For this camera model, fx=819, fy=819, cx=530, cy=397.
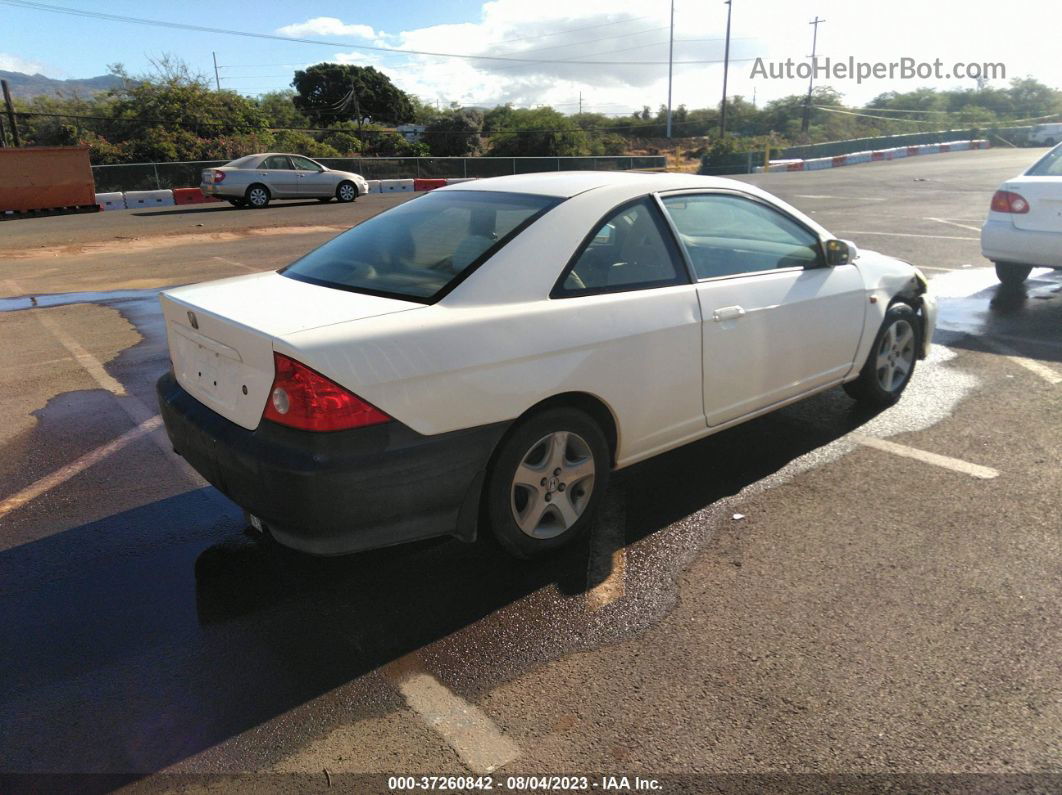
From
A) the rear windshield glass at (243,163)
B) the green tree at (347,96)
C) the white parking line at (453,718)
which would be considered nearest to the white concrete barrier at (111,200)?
the rear windshield glass at (243,163)

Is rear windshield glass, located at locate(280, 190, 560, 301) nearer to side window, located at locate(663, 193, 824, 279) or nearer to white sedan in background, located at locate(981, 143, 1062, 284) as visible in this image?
side window, located at locate(663, 193, 824, 279)

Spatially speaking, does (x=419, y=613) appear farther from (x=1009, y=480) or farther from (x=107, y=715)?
(x=1009, y=480)

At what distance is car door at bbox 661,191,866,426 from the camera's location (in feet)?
12.9

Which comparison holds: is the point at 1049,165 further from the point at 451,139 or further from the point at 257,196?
the point at 451,139

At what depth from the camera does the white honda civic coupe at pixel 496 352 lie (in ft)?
9.32

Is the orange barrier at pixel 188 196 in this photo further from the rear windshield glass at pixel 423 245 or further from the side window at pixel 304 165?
the rear windshield glass at pixel 423 245

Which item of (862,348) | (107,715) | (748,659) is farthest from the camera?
(862,348)

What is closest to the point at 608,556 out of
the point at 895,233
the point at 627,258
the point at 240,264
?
the point at 627,258

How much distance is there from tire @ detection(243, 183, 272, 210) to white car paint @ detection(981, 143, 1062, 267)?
18571mm

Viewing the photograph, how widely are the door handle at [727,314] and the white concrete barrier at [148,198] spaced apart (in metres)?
23.8

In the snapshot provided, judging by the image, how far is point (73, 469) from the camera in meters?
4.54

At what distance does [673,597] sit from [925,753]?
3.46ft

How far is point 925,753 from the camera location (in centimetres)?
240

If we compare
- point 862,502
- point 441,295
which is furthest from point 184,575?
point 862,502
